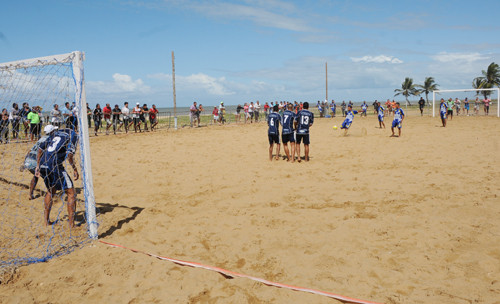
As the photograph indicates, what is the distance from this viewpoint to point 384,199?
675cm

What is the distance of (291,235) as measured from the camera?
17.1ft

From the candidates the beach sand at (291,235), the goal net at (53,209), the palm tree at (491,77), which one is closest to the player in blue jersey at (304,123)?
the beach sand at (291,235)

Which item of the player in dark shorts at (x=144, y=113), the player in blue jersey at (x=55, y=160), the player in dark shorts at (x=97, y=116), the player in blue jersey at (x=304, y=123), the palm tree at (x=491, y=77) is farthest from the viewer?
the palm tree at (x=491, y=77)

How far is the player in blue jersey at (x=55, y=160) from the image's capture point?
213 inches

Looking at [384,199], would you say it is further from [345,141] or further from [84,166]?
[345,141]

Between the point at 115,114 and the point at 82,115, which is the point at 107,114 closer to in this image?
the point at 115,114

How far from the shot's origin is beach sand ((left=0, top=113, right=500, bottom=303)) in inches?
147

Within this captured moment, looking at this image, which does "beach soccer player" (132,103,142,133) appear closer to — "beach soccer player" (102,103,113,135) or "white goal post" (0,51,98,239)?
"beach soccer player" (102,103,113,135)

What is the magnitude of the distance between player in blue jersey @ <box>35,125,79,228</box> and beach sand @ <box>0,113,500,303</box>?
921 millimetres

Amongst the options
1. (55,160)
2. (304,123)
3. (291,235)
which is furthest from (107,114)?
(291,235)

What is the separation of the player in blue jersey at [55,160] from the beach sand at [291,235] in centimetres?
92

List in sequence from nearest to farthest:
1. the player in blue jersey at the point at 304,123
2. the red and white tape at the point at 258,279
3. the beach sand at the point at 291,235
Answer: the red and white tape at the point at 258,279, the beach sand at the point at 291,235, the player in blue jersey at the point at 304,123

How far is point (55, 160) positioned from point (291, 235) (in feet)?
12.9

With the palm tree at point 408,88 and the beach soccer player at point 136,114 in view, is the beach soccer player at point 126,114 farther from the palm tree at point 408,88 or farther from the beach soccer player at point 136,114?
the palm tree at point 408,88
